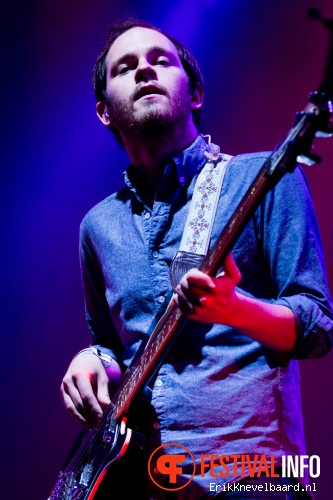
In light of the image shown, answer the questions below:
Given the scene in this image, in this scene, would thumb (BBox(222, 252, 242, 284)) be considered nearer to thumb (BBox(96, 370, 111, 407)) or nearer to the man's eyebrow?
thumb (BBox(96, 370, 111, 407))

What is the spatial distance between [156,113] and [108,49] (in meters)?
0.62

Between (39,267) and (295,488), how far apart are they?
6.30 feet

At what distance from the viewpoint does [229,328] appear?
1.56 metres

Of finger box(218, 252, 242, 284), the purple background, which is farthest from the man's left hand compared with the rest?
the purple background

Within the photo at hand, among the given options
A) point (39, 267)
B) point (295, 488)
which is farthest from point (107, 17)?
point (295, 488)

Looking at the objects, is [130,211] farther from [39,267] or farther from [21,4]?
[21,4]

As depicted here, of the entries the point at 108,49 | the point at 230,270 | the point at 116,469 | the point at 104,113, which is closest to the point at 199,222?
the point at 230,270

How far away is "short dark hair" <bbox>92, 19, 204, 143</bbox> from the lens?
239 centimetres

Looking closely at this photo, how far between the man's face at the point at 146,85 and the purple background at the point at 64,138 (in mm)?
664

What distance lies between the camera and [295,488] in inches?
53.9

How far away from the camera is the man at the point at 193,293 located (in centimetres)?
137

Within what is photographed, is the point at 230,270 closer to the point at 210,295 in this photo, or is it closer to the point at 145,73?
the point at 210,295

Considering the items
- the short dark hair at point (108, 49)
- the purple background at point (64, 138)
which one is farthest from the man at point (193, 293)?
the purple background at point (64, 138)

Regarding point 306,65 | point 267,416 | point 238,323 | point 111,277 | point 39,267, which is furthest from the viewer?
point 39,267
